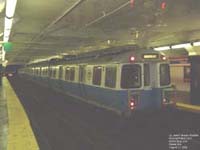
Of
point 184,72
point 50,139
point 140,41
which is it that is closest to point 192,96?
point 184,72

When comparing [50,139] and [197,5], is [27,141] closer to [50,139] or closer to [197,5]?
[50,139]

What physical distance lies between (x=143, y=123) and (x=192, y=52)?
8.53 metres

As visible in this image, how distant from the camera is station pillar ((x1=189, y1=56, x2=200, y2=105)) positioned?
1358 centimetres

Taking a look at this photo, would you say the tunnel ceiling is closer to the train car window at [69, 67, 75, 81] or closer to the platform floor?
the train car window at [69, 67, 75, 81]

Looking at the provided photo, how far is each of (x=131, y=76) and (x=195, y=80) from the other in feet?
14.6

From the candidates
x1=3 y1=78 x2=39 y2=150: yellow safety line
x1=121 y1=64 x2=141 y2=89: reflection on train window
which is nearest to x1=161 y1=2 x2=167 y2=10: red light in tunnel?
x1=121 y1=64 x2=141 y2=89: reflection on train window

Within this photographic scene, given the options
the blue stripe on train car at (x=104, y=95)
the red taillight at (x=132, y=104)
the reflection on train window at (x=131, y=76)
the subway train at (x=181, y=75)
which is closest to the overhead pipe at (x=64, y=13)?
the reflection on train window at (x=131, y=76)

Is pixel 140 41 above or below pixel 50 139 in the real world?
above

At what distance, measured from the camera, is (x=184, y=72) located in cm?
1589

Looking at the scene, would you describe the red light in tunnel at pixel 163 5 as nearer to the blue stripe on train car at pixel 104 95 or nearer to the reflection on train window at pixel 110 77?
the reflection on train window at pixel 110 77

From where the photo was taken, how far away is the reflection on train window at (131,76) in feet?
34.4

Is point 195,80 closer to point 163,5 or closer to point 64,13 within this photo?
point 163,5

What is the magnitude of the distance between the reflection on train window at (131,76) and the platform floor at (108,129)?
104 cm

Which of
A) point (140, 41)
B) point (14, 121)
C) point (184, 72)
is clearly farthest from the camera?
point (140, 41)
